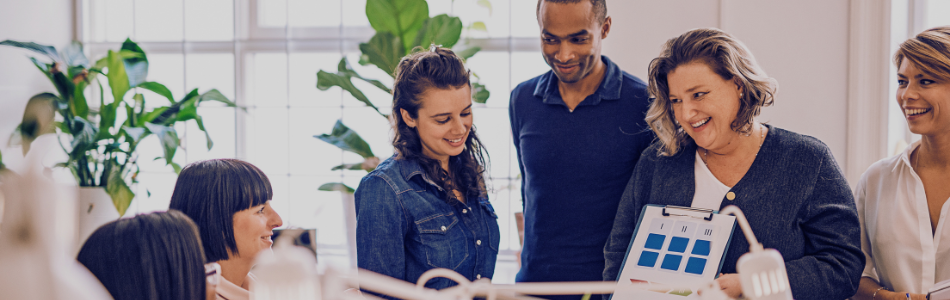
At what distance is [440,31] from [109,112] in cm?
161

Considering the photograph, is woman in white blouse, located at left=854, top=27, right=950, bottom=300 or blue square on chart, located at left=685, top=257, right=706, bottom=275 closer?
blue square on chart, located at left=685, top=257, right=706, bottom=275

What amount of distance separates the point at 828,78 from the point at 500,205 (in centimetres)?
160

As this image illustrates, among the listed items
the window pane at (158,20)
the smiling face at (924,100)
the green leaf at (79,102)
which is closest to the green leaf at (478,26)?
the window pane at (158,20)

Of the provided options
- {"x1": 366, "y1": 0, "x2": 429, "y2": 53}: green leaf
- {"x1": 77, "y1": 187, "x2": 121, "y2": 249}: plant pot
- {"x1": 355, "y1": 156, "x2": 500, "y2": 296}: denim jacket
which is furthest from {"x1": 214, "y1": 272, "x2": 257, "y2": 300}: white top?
{"x1": 77, "y1": 187, "x2": 121, "y2": 249}: plant pot

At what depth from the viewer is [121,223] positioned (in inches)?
34.7

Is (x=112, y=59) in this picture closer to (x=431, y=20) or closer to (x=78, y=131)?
(x=78, y=131)

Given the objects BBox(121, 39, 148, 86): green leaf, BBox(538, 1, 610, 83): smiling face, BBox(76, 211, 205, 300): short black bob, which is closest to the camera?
BBox(76, 211, 205, 300): short black bob

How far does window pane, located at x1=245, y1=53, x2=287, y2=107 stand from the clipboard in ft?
8.08

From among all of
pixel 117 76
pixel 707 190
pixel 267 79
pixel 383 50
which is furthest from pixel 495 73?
pixel 707 190

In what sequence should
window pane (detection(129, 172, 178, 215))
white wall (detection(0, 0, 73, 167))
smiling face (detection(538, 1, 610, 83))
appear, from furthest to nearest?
window pane (detection(129, 172, 178, 215)), white wall (detection(0, 0, 73, 167)), smiling face (detection(538, 1, 610, 83))

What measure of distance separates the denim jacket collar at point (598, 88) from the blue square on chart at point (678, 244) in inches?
22.1

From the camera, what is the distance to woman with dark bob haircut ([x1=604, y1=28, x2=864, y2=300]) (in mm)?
1207

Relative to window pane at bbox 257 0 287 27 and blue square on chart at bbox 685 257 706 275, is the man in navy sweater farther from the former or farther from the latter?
window pane at bbox 257 0 287 27

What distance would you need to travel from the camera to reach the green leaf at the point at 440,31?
2.49 m
